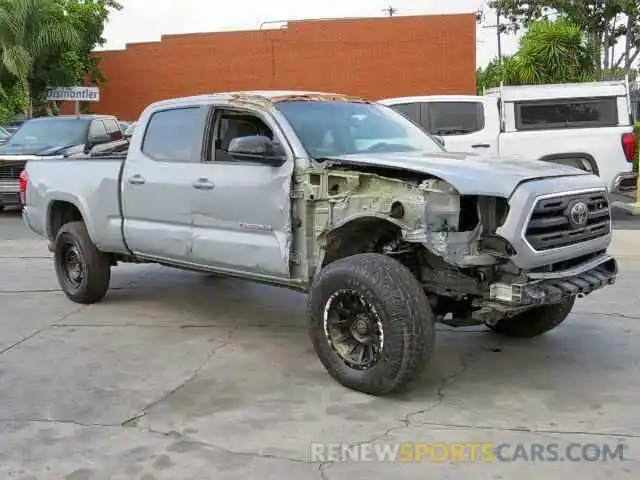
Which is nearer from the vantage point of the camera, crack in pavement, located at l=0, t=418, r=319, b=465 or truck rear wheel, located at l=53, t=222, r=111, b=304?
crack in pavement, located at l=0, t=418, r=319, b=465

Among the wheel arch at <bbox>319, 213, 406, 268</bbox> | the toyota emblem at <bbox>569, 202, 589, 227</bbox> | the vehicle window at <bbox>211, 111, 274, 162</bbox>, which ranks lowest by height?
the wheel arch at <bbox>319, 213, 406, 268</bbox>

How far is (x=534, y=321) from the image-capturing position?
6062 millimetres

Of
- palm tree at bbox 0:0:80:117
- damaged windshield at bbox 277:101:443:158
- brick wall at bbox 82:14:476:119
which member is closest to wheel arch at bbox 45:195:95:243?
damaged windshield at bbox 277:101:443:158

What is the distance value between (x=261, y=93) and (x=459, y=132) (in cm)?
777

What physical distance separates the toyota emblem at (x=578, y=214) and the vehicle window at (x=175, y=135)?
113 inches

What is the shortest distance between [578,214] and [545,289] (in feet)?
1.77

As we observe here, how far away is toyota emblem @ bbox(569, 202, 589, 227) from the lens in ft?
16.0

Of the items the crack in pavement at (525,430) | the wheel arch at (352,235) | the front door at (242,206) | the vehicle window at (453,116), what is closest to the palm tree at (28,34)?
the vehicle window at (453,116)

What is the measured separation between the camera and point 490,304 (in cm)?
484

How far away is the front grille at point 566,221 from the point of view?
4660 mm

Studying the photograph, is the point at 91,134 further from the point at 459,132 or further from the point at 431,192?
the point at 431,192

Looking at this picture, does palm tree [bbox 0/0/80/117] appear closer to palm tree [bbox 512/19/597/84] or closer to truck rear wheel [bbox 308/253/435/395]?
palm tree [bbox 512/19/597/84]

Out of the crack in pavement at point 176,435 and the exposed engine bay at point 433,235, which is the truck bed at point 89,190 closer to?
the exposed engine bay at point 433,235

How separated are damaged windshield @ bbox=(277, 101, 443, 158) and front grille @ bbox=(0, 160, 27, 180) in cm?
997
